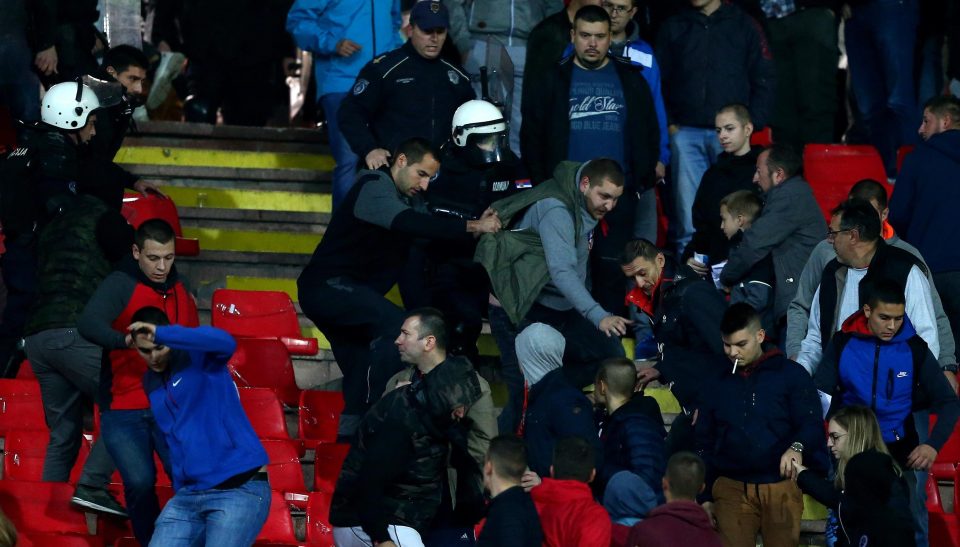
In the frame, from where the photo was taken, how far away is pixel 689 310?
10.5m

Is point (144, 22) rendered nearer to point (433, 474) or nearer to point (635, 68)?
point (635, 68)

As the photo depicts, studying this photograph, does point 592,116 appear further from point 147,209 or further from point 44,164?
point 44,164

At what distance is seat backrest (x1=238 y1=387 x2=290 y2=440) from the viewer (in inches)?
440

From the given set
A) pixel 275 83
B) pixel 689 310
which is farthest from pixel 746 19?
pixel 275 83

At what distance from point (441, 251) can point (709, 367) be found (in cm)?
197

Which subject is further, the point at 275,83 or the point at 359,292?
the point at 275,83

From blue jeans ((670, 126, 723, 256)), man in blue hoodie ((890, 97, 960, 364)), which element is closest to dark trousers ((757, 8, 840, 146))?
blue jeans ((670, 126, 723, 256))

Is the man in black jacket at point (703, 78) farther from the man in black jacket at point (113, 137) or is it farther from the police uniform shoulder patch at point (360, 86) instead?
the man in black jacket at point (113, 137)

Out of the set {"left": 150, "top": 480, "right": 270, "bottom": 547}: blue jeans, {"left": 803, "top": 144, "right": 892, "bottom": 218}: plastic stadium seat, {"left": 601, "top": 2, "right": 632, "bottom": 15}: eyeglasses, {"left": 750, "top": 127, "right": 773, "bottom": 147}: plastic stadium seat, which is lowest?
{"left": 150, "top": 480, "right": 270, "bottom": 547}: blue jeans

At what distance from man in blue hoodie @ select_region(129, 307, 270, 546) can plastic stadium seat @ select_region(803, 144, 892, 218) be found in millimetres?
6043

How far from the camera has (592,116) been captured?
12.3 meters

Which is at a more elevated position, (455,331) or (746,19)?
(746,19)

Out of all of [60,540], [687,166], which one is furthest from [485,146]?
[60,540]

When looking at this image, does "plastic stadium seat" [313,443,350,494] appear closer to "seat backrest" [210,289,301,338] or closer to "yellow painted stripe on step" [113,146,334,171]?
"seat backrest" [210,289,301,338]
